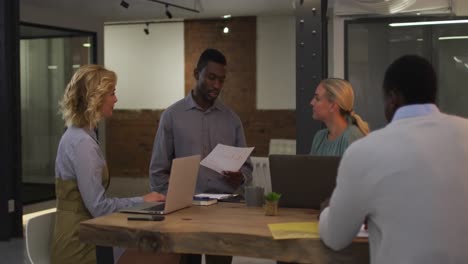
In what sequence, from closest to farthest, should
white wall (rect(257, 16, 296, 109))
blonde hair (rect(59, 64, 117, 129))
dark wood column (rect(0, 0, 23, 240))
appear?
Result: 1. blonde hair (rect(59, 64, 117, 129))
2. dark wood column (rect(0, 0, 23, 240))
3. white wall (rect(257, 16, 296, 109))

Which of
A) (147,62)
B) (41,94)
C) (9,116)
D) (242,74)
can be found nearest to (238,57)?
(242,74)

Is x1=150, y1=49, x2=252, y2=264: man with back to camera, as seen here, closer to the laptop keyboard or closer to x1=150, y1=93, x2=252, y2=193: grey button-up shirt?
x1=150, y1=93, x2=252, y2=193: grey button-up shirt

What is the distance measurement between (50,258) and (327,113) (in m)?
1.58

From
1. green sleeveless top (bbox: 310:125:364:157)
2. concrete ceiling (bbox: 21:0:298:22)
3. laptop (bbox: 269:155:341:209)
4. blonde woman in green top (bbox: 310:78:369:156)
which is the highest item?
concrete ceiling (bbox: 21:0:298:22)

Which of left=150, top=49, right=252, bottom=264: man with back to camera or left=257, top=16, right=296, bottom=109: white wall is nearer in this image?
left=150, top=49, right=252, bottom=264: man with back to camera

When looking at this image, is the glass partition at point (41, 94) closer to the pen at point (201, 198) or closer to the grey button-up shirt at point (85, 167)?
the pen at point (201, 198)

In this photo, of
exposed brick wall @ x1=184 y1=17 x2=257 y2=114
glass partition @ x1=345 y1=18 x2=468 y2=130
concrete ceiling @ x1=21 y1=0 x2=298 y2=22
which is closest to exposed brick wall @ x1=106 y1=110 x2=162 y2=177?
exposed brick wall @ x1=184 y1=17 x2=257 y2=114

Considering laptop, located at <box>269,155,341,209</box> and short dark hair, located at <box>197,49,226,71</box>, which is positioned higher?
short dark hair, located at <box>197,49,226,71</box>

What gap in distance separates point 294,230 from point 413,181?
0.59 m

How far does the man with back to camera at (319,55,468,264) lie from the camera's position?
1.68 m

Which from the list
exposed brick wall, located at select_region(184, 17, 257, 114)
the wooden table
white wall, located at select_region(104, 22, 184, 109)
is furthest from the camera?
white wall, located at select_region(104, 22, 184, 109)

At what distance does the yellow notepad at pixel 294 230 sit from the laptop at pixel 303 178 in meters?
0.26

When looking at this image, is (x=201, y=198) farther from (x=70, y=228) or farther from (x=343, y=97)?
(x=343, y=97)

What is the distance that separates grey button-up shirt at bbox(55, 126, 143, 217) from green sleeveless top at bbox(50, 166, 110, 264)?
4cm
